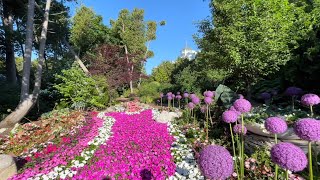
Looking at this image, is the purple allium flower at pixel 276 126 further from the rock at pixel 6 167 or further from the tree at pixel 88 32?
the tree at pixel 88 32

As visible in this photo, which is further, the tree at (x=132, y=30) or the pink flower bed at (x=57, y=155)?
the tree at (x=132, y=30)

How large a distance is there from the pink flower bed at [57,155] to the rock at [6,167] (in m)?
0.11

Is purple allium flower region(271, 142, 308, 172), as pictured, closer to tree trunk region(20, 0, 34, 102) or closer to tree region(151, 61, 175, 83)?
tree trunk region(20, 0, 34, 102)

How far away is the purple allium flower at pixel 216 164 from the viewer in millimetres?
1700

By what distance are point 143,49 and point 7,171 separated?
22.0 m

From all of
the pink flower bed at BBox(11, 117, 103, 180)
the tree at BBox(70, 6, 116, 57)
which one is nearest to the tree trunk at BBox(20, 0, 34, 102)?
the pink flower bed at BBox(11, 117, 103, 180)

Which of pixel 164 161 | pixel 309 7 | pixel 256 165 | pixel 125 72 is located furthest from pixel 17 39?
pixel 309 7

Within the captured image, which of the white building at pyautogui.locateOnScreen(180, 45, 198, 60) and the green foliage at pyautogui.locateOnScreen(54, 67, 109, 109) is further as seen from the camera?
the white building at pyautogui.locateOnScreen(180, 45, 198, 60)

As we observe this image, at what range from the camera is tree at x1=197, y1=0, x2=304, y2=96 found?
681 centimetres

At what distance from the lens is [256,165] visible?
359 cm

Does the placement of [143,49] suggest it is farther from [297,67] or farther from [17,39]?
[297,67]

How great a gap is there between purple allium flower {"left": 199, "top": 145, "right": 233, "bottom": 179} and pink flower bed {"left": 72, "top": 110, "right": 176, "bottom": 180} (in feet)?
6.57

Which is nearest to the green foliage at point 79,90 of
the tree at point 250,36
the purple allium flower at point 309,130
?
the tree at point 250,36

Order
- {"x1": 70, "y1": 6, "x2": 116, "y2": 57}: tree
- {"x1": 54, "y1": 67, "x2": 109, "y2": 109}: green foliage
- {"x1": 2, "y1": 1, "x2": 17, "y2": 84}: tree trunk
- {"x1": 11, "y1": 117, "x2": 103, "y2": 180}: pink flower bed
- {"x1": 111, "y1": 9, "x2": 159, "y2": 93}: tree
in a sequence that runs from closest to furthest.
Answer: {"x1": 11, "y1": 117, "x2": 103, "y2": 180}: pink flower bed < {"x1": 54, "y1": 67, "x2": 109, "y2": 109}: green foliage < {"x1": 2, "y1": 1, "x2": 17, "y2": 84}: tree trunk < {"x1": 70, "y1": 6, "x2": 116, "y2": 57}: tree < {"x1": 111, "y1": 9, "x2": 159, "y2": 93}: tree
